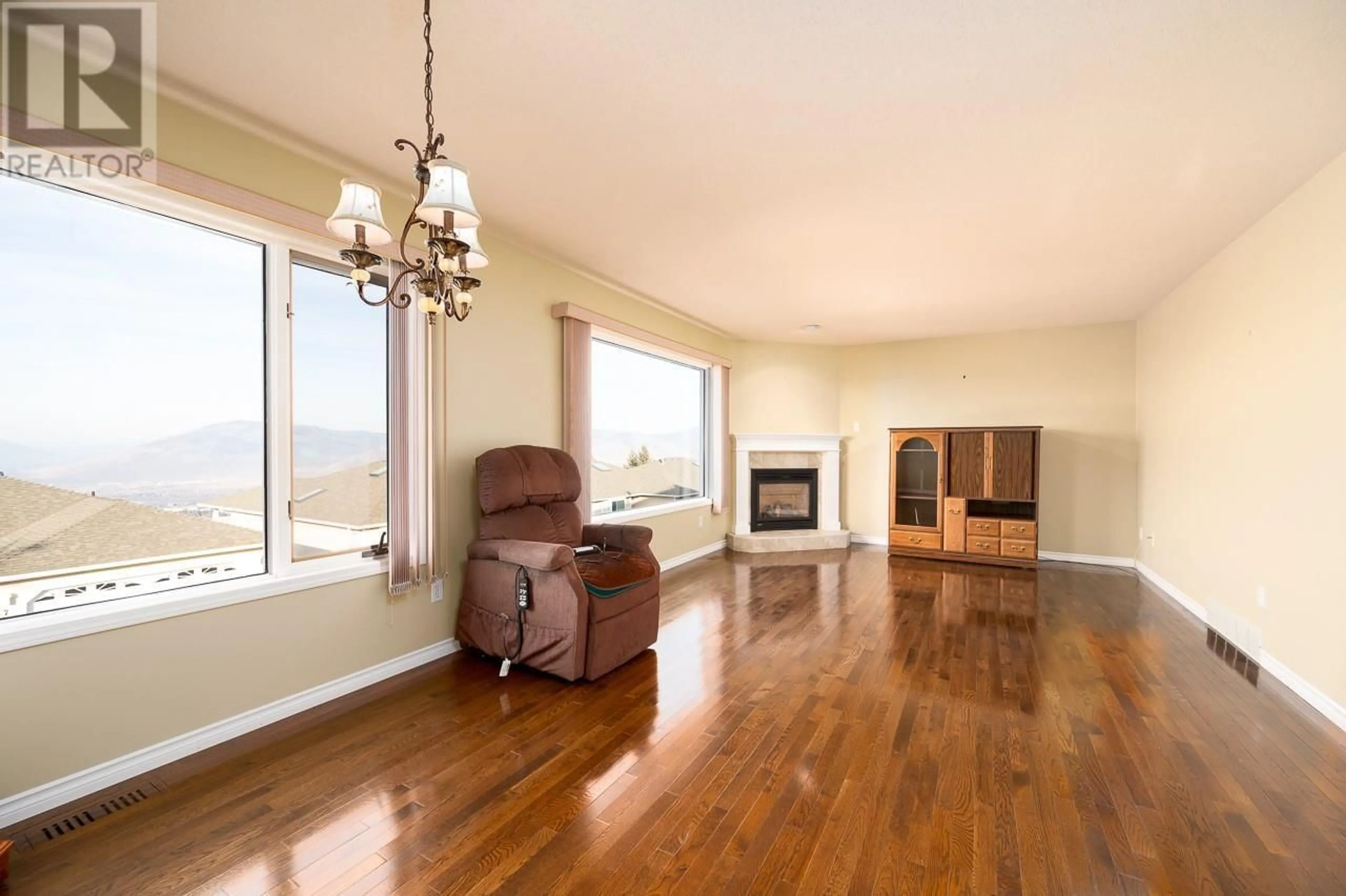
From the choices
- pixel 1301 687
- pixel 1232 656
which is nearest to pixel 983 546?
pixel 1232 656

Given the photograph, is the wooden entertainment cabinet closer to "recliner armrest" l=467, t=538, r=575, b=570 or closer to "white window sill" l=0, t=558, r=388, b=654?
"recliner armrest" l=467, t=538, r=575, b=570

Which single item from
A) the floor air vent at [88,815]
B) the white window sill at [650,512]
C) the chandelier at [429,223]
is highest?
the chandelier at [429,223]

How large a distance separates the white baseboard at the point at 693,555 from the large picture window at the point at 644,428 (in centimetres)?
56

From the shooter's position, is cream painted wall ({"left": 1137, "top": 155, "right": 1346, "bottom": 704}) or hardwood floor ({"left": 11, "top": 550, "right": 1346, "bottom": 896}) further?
cream painted wall ({"left": 1137, "top": 155, "right": 1346, "bottom": 704})

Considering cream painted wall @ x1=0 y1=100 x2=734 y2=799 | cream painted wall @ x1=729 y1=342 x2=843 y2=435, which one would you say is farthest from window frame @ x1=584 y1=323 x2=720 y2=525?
cream painted wall @ x1=0 y1=100 x2=734 y2=799

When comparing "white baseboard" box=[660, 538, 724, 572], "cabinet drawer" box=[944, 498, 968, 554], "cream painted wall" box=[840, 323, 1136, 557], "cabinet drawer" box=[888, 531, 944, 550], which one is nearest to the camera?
"white baseboard" box=[660, 538, 724, 572]

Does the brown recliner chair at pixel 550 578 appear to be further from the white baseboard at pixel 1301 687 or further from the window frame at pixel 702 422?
the white baseboard at pixel 1301 687

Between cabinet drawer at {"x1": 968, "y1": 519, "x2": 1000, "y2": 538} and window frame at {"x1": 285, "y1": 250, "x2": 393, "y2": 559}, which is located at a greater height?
window frame at {"x1": 285, "y1": 250, "x2": 393, "y2": 559}

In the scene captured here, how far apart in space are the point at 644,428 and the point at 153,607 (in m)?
3.97

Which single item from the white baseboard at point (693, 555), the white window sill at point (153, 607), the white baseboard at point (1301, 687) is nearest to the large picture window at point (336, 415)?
the white window sill at point (153, 607)

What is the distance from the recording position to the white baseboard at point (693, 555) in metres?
5.63

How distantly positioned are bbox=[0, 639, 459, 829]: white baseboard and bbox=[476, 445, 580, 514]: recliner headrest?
3.29ft

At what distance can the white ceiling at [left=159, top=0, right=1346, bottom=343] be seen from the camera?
1824 mm

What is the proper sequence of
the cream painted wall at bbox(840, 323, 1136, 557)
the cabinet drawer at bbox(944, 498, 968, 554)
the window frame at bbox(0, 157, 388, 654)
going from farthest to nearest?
the cabinet drawer at bbox(944, 498, 968, 554), the cream painted wall at bbox(840, 323, 1136, 557), the window frame at bbox(0, 157, 388, 654)
